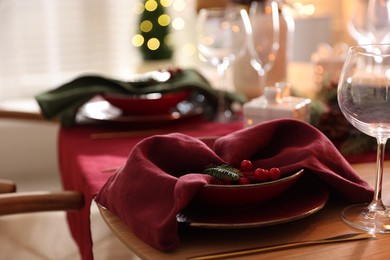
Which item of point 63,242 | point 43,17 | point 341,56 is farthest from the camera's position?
point 43,17

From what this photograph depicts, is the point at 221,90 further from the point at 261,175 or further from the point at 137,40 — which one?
the point at 137,40

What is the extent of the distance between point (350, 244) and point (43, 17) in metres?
2.60

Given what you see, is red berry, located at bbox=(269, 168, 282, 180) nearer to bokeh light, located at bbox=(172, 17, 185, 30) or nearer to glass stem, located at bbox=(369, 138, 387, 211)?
glass stem, located at bbox=(369, 138, 387, 211)

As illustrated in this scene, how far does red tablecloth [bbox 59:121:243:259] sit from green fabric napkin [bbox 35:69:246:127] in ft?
0.17

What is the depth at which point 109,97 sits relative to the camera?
1.35 m

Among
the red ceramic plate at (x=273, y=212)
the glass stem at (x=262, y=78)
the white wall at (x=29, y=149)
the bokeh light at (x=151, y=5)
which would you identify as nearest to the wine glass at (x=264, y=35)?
the glass stem at (x=262, y=78)

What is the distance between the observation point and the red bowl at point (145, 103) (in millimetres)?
1328

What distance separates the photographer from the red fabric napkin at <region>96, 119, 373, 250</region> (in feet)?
2.21

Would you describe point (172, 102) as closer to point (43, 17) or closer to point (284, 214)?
point (284, 214)

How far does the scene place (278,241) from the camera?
2.26 ft

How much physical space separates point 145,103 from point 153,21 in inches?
73.6

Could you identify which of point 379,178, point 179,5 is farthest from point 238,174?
point 179,5

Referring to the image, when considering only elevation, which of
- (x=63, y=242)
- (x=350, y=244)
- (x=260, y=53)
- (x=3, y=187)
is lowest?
(x=63, y=242)

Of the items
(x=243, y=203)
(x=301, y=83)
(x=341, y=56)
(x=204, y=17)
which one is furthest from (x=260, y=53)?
(x=243, y=203)
